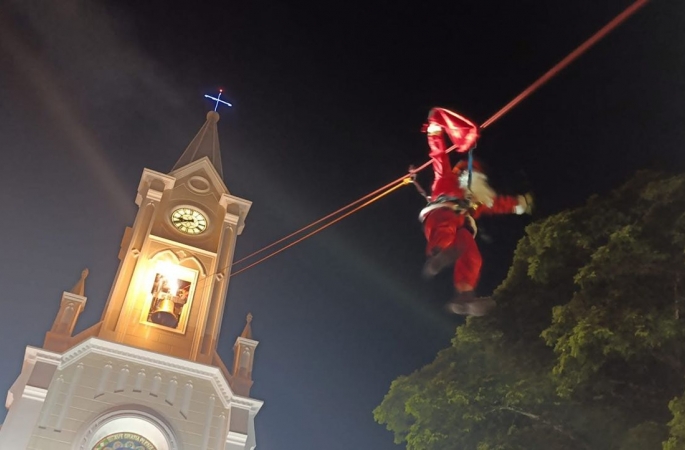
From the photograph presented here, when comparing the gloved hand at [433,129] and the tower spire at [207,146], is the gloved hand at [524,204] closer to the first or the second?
the gloved hand at [433,129]

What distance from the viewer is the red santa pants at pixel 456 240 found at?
9.38 m

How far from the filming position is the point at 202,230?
21.0m

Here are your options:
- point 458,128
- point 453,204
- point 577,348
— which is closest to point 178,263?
point 577,348

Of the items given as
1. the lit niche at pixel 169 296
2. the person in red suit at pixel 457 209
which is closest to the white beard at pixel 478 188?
the person in red suit at pixel 457 209

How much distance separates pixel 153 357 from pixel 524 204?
10.6 metres

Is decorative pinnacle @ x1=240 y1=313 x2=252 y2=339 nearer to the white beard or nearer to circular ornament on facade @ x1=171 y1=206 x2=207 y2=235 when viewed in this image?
circular ornament on facade @ x1=171 y1=206 x2=207 y2=235

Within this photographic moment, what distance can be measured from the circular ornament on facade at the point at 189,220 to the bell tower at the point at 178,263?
0.08 feet

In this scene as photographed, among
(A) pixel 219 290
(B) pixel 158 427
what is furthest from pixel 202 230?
(B) pixel 158 427

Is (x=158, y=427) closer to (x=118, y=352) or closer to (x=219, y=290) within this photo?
(x=118, y=352)

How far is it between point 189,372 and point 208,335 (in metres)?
1.50

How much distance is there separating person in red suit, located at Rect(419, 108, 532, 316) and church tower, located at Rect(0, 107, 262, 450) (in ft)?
29.2

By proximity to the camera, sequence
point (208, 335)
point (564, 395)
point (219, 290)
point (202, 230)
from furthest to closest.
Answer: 1. point (202, 230)
2. point (219, 290)
3. point (208, 335)
4. point (564, 395)

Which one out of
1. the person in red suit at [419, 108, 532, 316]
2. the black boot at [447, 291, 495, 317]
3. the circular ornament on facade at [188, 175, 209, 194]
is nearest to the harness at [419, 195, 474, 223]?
the person in red suit at [419, 108, 532, 316]

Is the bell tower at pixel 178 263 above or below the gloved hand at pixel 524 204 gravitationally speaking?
above
